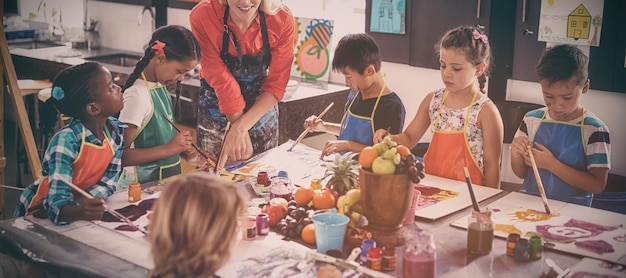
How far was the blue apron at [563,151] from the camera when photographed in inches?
99.8

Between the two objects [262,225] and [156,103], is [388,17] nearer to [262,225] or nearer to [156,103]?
[156,103]

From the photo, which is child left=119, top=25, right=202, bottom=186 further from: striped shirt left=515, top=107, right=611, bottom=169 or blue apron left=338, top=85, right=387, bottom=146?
striped shirt left=515, top=107, right=611, bottom=169

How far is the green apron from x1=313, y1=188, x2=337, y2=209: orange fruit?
797mm

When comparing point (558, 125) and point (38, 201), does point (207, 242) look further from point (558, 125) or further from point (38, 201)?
point (558, 125)

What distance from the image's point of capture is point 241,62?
9.70 ft

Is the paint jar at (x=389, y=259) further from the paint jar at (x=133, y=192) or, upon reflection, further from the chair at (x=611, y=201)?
the chair at (x=611, y=201)

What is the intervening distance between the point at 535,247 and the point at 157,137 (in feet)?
4.87

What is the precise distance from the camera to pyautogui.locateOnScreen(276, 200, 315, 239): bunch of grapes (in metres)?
1.98

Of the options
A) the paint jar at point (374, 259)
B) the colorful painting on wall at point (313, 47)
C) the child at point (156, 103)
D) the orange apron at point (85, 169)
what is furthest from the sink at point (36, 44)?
the paint jar at point (374, 259)

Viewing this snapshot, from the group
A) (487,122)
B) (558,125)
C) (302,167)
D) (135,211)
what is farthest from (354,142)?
(135,211)

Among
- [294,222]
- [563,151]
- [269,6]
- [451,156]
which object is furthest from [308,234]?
[269,6]

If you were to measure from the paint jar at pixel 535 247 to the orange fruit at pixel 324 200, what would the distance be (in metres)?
0.59

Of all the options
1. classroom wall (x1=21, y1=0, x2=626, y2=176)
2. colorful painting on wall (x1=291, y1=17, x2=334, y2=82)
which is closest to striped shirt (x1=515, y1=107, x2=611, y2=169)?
classroom wall (x1=21, y1=0, x2=626, y2=176)

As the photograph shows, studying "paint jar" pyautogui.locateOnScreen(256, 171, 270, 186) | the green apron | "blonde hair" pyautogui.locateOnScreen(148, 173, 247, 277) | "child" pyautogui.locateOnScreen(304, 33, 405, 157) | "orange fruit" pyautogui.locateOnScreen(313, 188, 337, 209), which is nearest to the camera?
"blonde hair" pyautogui.locateOnScreen(148, 173, 247, 277)
